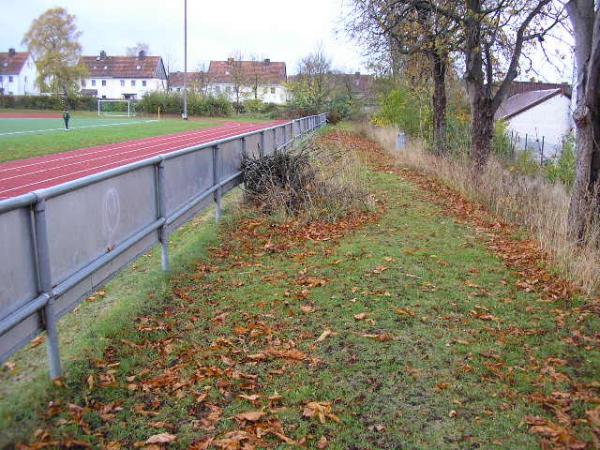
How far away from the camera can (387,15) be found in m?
14.6

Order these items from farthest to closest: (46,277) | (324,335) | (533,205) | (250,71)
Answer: (250,71) < (533,205) < (324,335) < (46,277)

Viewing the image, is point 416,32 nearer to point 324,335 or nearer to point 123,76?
point 324,335

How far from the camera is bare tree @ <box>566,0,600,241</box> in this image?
24.1 feet

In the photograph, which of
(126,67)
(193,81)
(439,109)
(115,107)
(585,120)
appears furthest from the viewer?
(126,67)

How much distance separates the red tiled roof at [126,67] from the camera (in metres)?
101

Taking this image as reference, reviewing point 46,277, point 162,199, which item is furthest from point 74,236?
point 162,199

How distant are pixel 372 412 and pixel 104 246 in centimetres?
262

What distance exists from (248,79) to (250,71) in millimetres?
4075

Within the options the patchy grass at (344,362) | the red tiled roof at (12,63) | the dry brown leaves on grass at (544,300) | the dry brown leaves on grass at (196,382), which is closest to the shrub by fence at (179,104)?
the red tiled roof at (12,63)

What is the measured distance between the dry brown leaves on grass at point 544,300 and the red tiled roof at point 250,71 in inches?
2796

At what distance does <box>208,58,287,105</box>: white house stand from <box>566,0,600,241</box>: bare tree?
6208cm

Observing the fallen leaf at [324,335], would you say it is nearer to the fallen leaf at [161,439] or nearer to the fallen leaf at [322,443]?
the fallen leaf at [322,443]

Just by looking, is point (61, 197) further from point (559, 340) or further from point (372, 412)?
point (559, 340)

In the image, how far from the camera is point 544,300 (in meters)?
5.91
